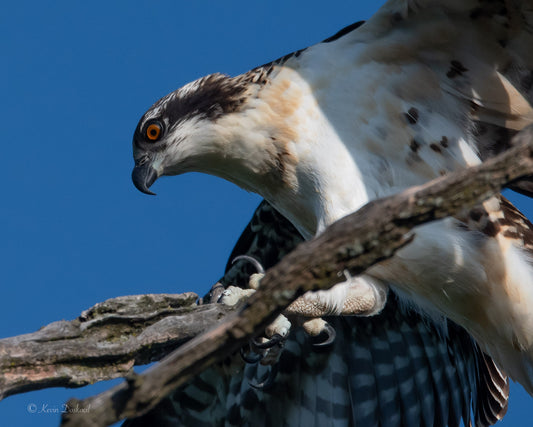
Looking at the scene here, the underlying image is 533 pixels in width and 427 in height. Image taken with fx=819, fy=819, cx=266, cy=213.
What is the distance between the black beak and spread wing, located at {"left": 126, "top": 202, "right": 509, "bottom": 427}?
3.64ft

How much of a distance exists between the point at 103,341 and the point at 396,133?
75.0 inches

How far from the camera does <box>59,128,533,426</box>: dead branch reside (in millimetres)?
2174

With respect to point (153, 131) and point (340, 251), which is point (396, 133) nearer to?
point (153, 131)

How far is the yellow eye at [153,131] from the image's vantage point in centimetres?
450

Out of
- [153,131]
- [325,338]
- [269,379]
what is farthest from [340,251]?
[269,379]

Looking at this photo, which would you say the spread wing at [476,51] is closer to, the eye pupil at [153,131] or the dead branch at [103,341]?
the eye pupil at [153,131]

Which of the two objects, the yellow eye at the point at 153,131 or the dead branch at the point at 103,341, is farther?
the yellow eye at the point at 153,131

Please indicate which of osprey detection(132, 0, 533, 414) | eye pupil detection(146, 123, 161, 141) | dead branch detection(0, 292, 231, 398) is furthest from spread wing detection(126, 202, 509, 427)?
dead branch detection(0, 292, 231, 398)

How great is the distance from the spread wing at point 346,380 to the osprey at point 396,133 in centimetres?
94

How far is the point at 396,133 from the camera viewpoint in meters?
4.36

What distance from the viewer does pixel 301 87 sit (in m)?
4.42

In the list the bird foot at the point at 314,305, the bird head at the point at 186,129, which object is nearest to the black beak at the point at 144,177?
the bird head at the point at 186,129

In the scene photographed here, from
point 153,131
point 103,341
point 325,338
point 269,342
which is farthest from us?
point 325,338

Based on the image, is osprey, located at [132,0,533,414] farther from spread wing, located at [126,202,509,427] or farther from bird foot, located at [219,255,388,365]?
spread wing, located at [126,202,509,427]
